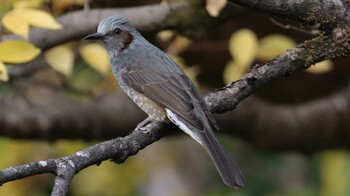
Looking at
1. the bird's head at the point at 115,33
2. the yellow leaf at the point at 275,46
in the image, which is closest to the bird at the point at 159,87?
the bird's head at the point at 115,33

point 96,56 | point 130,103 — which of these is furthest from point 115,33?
point 130,103

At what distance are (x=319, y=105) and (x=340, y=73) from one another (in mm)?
436

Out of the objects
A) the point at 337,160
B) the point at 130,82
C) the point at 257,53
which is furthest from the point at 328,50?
the point at 337,160

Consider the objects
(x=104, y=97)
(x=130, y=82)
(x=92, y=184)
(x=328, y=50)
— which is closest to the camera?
(x=328, y=50)

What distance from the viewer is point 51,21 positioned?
4.27 metres

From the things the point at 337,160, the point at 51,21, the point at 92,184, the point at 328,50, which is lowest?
the point at 92,184

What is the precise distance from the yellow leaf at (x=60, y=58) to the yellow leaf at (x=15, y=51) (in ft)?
2.40

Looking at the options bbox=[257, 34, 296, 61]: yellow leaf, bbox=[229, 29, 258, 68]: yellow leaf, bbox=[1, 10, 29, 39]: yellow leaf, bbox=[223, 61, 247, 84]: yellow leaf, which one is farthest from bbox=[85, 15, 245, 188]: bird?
bbox=[257, 34, 296, 61]: yellow leaf

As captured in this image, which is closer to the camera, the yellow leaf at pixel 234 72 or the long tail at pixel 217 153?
the long tail at pixel 217 153

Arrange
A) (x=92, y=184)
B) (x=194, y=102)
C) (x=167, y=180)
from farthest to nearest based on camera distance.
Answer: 1. (x=167, y=180)
2. (x=92, y=184)
3. (x=194, y=102)

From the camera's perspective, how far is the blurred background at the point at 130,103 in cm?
500

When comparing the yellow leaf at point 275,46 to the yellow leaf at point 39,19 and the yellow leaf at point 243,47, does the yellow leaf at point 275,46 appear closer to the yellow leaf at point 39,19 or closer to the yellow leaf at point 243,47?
the yellow leaf at point 243,47

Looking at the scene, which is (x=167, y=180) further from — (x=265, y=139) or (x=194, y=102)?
(x=194, y=102)

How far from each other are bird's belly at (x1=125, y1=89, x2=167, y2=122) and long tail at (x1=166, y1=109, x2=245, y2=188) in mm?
47
